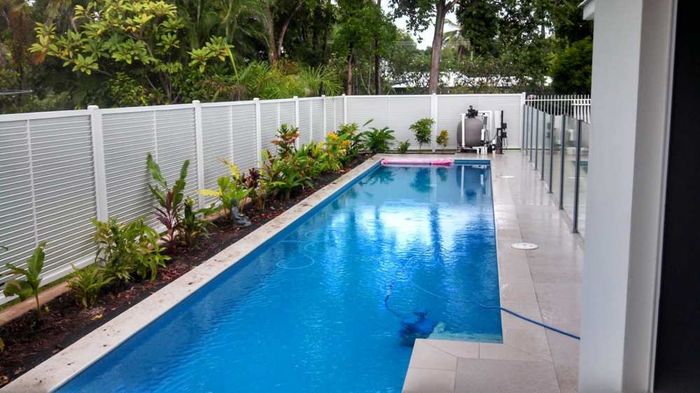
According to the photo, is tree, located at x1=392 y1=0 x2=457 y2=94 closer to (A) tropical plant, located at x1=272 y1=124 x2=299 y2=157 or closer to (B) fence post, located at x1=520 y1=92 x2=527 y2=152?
(B) fence post, located at x1=520 y1=92 x2=527 y2=152

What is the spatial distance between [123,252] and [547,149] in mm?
8107

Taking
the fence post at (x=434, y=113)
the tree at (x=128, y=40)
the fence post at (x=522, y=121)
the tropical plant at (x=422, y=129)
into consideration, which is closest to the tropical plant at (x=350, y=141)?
the tropical plant at (x=422, y=129)

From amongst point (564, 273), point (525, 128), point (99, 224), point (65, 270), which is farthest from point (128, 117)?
point (525, 128)

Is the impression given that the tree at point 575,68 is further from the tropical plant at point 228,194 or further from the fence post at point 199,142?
the fence post at point 199,142

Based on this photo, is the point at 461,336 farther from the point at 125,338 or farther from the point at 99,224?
the point at 99,224

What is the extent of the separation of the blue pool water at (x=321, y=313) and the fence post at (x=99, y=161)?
133 cm

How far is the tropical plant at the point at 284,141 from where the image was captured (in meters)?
11.8

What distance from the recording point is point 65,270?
591 centimetres

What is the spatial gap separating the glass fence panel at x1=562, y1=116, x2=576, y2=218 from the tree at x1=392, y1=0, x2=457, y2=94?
14153 millimetres

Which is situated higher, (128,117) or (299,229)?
(128,117)

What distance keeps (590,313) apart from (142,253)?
4.43m

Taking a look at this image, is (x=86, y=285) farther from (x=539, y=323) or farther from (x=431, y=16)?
(x=431, y=16)

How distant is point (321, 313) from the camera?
5.79 meters

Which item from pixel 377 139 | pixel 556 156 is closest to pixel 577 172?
pixel 556 156
